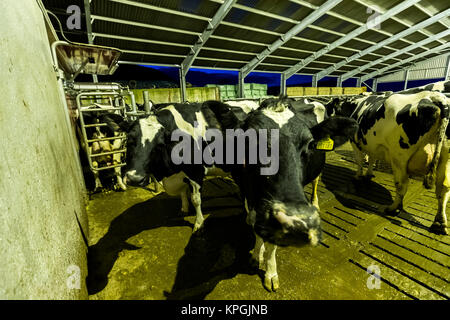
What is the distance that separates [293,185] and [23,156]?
1.75 meters

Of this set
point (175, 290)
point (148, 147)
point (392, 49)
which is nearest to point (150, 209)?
point (148, 147)

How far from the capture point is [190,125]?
288 centimetres

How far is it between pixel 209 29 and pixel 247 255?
440 inches

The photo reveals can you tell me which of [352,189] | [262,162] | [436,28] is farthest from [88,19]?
[436,28]

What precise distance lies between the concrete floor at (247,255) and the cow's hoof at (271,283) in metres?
0.04

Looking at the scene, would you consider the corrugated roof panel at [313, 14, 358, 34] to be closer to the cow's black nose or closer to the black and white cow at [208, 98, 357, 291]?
the black and white cow at [208, 98, 357, 291]

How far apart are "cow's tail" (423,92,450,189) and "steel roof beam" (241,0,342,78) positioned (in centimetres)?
1109

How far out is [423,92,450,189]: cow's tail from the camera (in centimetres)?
248

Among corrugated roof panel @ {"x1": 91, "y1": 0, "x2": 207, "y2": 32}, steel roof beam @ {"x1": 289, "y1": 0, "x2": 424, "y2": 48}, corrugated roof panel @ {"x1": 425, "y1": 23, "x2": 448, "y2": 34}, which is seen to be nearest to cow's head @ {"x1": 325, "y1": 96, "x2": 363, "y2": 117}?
steel roof beam @ {"x1": 289, "y1": 0, "x2": 424, "y2": 48}

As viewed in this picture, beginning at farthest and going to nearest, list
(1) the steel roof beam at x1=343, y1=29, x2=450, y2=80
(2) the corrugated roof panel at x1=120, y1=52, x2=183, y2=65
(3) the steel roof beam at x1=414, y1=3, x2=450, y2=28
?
(1) the steel roof beam at x1=343, y1=29, x2=450, y2=80 → (3) the steel roof beam at x1=414, y1=3, x2=450, y2=28 → (2) the corrugated roof panel at x1=120, y1=52, x2=183, y2=65

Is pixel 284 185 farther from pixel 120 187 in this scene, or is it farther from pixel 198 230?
pixel 120 187

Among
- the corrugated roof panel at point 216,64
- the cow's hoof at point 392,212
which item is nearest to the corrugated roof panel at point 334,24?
the corrugated roof panel at point 216,64

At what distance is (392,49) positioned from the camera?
Answer: 18906 millimetres

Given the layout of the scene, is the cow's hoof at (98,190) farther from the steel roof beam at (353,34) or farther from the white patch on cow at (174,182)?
the steel roof beam at (353,34)
